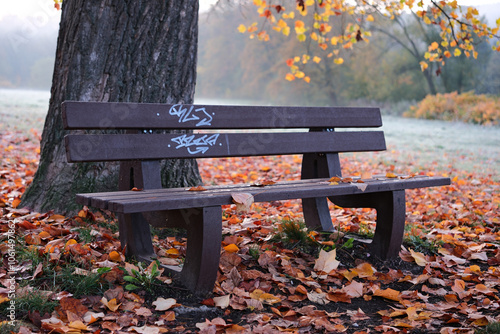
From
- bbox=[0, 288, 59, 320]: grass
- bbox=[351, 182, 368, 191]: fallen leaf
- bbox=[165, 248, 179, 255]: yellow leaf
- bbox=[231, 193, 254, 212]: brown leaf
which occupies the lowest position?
bbox=[0, 288, 59, 320]: grass

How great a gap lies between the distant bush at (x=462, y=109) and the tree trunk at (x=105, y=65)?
47.7 ft

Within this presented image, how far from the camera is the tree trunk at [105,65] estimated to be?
3473 mm

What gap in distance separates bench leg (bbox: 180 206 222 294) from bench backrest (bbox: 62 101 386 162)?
1.75ft

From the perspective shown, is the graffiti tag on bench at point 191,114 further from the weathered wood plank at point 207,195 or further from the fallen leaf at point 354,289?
the fallen leaf at point 354,289

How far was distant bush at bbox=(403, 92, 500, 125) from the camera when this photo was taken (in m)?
16.2

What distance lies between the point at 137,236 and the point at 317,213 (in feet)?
4.31

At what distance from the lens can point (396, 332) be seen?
2156 mm

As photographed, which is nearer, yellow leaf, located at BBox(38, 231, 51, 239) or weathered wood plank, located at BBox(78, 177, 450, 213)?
weathered wood plank, located at BBox(78, 177, 450, 213)

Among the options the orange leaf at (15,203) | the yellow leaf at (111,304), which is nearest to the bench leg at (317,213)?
the yellow leaf at (111,304)

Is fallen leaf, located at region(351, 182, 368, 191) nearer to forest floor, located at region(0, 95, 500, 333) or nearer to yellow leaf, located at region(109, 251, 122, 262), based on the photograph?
forest floor, located at region(0, 95, 500, 333)

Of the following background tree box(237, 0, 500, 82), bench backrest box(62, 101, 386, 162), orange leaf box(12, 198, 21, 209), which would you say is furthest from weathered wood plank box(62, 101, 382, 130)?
background tree box(237, 0, 500, 82)

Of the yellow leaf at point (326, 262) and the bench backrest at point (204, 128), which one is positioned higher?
the bench backrest at point (204, 128)

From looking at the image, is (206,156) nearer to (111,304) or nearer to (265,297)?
(265,297)

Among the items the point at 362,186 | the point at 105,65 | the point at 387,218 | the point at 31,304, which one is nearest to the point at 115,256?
the point at 31,304
